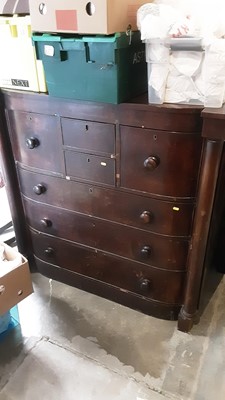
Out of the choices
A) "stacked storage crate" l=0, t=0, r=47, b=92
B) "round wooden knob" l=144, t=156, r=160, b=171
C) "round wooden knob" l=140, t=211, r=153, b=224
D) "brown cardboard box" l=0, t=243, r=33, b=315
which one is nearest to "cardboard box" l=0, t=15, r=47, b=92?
"stacked storage crate" l=0, t=0, r=47, b=92

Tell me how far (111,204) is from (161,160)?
1.10 feet

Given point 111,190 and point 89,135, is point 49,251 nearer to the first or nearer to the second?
point 111,190

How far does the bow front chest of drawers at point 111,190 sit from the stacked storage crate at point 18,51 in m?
0.06

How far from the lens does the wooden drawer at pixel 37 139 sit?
1473mm

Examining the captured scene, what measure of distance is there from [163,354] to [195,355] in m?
0.14

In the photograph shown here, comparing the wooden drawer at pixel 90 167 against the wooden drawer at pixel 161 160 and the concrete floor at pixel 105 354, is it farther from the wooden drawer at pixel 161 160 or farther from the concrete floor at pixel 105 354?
the concrete floor at pixel 105 354

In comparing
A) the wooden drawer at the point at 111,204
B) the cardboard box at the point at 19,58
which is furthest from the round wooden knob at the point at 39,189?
the cardboard box at the point at 19,58

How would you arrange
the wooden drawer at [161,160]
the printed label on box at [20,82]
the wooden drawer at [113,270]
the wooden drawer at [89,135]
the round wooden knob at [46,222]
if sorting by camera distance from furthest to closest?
1. the round wooden knob at [46,222]
2. the wooden drawer at [113,270]
3. the printed label on box at [20,82]
4. the wooden drawer at [89,135]
5. the wooden drawer at [161,160]

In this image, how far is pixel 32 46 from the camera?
1367mm

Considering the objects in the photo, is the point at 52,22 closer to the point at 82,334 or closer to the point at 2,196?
the point at 82,334

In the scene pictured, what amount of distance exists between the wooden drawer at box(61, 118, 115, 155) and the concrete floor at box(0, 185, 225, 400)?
2.87 feet

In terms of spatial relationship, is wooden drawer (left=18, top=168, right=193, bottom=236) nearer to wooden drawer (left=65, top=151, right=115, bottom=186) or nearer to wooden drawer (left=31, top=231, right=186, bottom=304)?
wooden drawer (left=65, top=151, right=115, bottom=186)

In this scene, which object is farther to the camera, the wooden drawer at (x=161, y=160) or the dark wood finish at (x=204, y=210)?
the wooden drawer at (x=161, y=160)

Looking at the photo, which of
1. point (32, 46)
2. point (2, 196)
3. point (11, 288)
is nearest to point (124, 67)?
point (32, 46)
